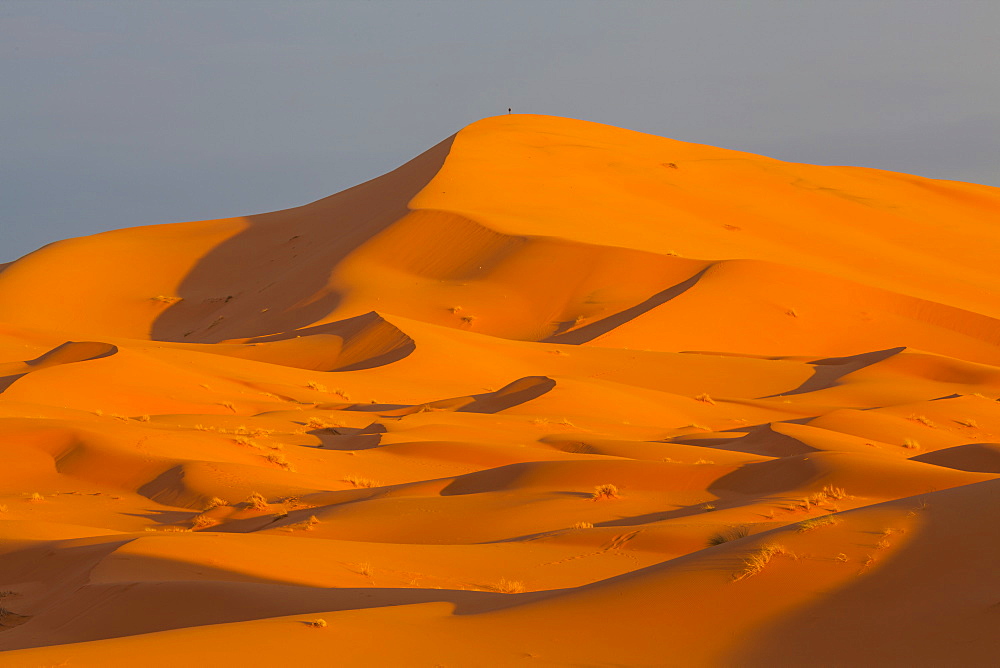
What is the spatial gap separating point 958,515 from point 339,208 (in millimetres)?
46029

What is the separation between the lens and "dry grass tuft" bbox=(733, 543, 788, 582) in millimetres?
5887

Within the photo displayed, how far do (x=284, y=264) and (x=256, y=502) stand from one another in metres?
33.8

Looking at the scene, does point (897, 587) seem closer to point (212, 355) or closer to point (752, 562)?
point (752, 562)

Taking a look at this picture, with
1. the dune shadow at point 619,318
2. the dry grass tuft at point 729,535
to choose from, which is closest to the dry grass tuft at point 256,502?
the dry grass tuft at point 729,535

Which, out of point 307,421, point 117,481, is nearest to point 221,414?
point 307,421

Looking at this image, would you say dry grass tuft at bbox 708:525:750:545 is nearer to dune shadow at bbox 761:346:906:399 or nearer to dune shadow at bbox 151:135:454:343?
dune shadow at bbox 761:346:906:399

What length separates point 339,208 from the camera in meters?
50.6

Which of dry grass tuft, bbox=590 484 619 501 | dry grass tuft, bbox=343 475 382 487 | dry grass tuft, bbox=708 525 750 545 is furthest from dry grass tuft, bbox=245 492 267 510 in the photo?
dry grass tuft, bbox=708 525 750 545

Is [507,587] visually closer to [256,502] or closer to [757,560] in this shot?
[757,560]

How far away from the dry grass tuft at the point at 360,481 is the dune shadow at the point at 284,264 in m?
16.8

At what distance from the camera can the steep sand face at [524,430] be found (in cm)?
564

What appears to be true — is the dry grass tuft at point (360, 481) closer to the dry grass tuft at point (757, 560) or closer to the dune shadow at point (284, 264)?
the dry grass tuft at point (757, 560)

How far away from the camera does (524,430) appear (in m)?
16.8

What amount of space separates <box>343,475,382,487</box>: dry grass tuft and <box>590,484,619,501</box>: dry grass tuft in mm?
3381
